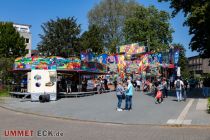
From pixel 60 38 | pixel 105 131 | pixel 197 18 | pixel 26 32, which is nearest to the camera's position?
pixel 105 131

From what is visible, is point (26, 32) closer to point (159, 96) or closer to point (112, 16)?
point (112, 16)

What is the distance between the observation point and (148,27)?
235ft

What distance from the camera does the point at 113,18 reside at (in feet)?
249

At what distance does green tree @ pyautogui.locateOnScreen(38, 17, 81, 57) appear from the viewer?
7025cm

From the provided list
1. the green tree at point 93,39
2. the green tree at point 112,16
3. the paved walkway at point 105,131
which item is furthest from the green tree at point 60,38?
the paved walkway at point 105,131

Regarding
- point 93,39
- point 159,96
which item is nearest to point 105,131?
point 159,96

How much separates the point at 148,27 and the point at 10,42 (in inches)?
1076

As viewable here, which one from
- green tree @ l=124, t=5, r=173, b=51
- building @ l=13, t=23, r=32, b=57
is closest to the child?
green tree @ l=124, t=5, r=173, b=51

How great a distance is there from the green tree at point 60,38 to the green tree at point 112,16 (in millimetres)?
6118

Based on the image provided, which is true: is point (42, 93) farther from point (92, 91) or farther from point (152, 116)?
point (152, 116)

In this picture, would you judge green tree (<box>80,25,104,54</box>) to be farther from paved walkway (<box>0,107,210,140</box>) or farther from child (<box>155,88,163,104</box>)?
paved walkway (<box>0,107,210,140</box>)

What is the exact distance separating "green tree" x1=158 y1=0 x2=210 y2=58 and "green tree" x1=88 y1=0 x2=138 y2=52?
41.4 m

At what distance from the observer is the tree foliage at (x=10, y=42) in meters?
72.8

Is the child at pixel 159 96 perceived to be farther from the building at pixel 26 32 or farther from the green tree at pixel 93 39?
the building at pixel 26 32
